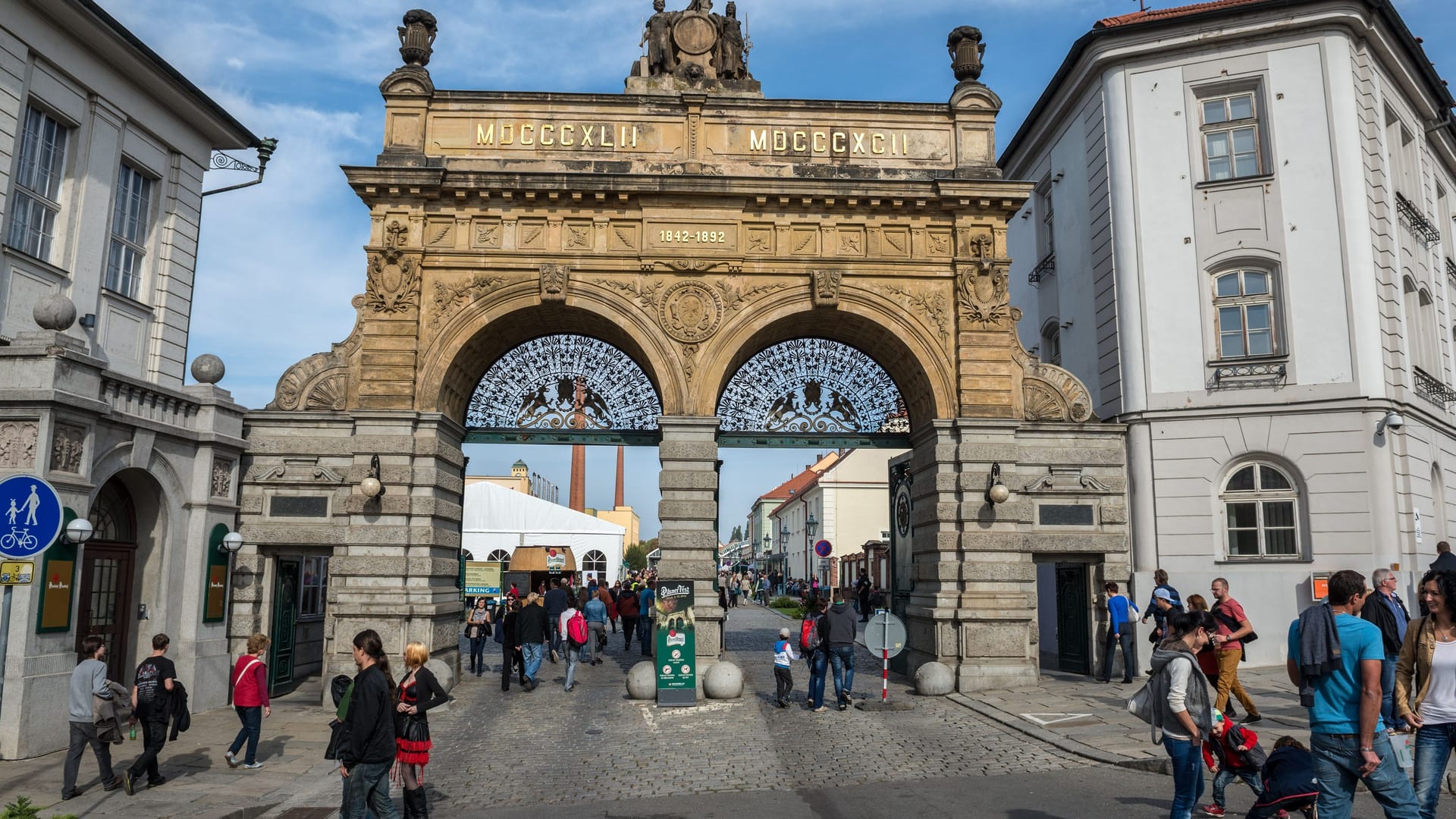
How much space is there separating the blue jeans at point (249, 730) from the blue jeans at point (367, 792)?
11.0ft

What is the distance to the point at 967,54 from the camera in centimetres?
1653

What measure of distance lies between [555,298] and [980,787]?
9.68m

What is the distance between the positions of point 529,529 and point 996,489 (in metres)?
24.7

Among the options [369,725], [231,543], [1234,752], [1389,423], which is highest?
[1389,423]

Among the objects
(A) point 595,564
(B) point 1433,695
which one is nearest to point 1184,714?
(B) point 1433,695

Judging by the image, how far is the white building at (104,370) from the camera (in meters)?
10.6

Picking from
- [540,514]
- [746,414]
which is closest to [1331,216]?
[746,414]

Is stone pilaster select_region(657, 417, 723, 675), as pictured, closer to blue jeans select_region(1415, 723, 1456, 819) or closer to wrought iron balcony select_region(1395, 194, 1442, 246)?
blue jeans select_region(1415, 723, 1456, 819)

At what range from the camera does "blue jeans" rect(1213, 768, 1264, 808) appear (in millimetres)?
7102

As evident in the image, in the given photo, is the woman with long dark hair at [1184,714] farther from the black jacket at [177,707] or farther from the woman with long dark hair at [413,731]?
the black jacket at [177,707]

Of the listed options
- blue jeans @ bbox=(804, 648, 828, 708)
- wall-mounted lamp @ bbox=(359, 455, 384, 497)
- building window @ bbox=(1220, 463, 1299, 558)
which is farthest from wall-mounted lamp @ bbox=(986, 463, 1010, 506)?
wall-mounted lamp @ bbox=(359, 455, 384, 497)

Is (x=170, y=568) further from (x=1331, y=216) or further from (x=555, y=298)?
(x=1331, y=216)

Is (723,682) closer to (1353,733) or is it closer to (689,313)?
(689,313)

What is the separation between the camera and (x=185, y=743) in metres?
11.3
